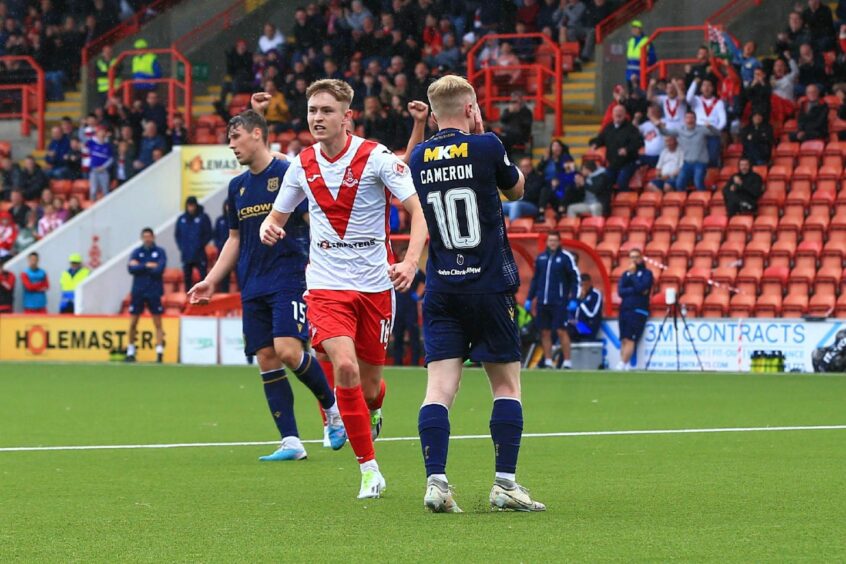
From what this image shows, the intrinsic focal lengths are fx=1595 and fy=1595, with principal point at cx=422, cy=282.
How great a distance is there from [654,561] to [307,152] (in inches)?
141

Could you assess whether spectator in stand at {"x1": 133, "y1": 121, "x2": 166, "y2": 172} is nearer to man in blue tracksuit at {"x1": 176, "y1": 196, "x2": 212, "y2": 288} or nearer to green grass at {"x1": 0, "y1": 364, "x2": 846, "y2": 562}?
man in blue tracksuit at {"x1": 176, "y1": 196, "x2": 212, "y2": 288}

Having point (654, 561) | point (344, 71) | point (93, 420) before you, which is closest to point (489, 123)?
point (344, 71)

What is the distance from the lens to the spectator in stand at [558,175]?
90.8 ft

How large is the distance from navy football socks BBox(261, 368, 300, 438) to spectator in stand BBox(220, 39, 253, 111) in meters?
23.1

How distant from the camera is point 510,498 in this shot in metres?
7.50

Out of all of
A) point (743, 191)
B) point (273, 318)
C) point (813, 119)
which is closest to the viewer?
point (273, 318)

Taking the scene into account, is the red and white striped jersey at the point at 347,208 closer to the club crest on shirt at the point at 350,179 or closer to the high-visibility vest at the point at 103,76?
the club crest on shirt at the point at 350,179

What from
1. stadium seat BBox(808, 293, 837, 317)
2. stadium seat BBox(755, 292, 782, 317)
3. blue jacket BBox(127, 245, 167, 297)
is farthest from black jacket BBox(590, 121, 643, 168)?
blue jacket BBox(127, 245, 167, 297)

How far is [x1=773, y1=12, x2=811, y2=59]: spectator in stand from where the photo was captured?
2744cm

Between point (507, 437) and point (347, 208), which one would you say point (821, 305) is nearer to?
point (347, 208)

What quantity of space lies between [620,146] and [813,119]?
323 centimetres

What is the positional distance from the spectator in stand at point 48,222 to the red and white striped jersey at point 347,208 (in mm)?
24346

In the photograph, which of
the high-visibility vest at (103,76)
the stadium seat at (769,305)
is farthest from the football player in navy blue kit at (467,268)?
the high-visibility vest at (103,76)

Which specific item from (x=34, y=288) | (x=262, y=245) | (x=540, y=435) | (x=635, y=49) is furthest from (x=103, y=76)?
(x=262, y=245)
